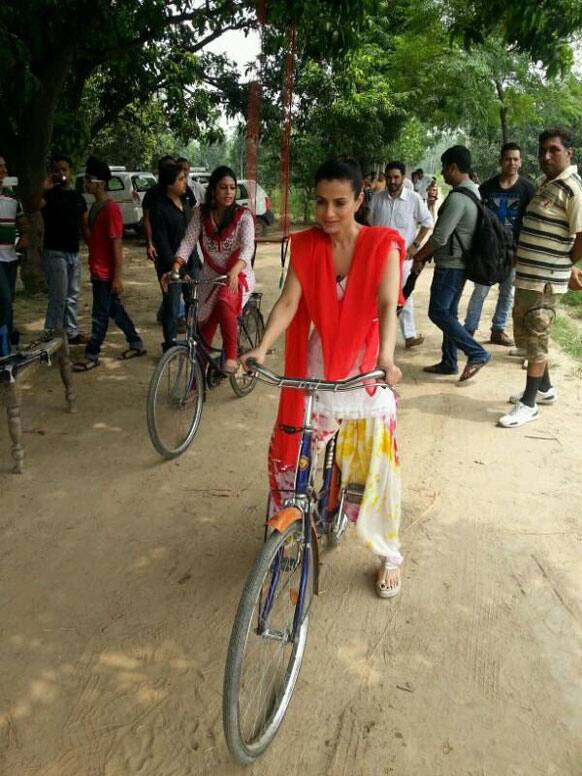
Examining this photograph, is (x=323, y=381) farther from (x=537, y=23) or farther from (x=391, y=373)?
(x=537, y=23)

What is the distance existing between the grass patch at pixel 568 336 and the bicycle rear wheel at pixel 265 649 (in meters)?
5.07

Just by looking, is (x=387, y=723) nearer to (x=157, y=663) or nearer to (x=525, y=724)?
(x=525, y=724)

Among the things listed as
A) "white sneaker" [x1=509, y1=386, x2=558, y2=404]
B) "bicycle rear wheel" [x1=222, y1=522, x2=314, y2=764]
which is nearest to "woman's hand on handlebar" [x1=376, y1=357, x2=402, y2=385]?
"bicycle rear wheel" [x1=222, y1=522, x2=314, y2=764]

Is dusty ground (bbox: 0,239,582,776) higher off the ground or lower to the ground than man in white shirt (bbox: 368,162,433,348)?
lower

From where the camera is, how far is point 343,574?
124 inches

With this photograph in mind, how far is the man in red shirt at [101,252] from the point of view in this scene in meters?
5.78

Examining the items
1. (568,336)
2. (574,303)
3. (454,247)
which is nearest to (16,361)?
(454,247)

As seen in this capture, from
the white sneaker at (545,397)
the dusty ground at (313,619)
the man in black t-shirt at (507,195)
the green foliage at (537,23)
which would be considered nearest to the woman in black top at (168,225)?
the dusty ground at (313,619)

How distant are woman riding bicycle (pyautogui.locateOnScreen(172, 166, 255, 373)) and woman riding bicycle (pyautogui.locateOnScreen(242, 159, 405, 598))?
1.98m

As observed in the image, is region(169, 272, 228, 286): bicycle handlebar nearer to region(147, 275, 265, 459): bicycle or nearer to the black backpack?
region(147, 275, 265, 459): bicycle

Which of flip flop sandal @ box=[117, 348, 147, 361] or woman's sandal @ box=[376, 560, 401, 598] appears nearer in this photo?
woman's sandal @ box=[376, 560, 401, 598]

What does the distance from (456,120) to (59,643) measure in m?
13.8

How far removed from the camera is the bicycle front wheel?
13.5 ft

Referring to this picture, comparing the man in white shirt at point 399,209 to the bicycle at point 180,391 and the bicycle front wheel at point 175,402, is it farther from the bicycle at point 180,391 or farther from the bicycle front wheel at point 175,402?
the bicycle front wheel at point 175,402
